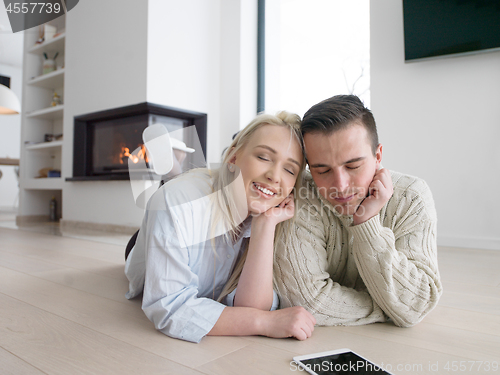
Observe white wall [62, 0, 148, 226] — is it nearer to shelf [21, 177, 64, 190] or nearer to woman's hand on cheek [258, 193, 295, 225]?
shelf [21, 177, 64, 190]

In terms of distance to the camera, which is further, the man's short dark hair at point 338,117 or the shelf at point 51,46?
the shelf at point 51,46

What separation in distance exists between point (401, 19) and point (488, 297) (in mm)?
2056

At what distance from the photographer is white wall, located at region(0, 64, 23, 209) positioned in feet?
21.3

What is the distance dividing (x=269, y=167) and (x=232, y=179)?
11cm

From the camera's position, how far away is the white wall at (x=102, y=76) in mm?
2922

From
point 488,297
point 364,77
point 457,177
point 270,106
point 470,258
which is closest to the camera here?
point 488,297

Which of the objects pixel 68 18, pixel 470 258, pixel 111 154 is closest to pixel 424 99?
pixel 470 258

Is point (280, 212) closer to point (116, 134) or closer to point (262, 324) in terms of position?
point (262, 324)

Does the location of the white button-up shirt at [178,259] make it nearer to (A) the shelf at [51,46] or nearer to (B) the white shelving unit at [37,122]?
(B) the white shelving unit at [37,122]

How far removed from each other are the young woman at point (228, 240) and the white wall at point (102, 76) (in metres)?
2.14

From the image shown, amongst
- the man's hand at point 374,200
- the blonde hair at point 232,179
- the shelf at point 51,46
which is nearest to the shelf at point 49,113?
the shelf at point 51,46

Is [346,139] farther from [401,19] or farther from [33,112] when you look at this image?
[33,112]

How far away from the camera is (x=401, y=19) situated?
8.42ft

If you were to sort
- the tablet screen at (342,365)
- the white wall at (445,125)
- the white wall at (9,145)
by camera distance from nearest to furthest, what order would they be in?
the tablet screen at (342,365) < the white wall at (445,125) < the white wall at (9,145)
